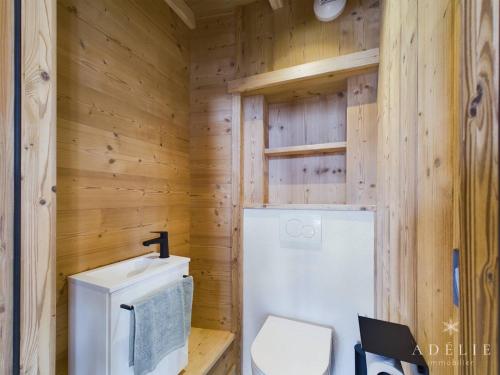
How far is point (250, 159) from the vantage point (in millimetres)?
1896

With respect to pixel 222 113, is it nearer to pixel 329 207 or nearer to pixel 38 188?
pixel 329 207

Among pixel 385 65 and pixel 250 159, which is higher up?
pixel 385 65

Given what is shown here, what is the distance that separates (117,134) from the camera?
1396 mm

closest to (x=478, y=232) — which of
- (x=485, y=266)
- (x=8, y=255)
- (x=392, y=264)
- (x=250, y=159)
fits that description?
(x=485, y=266)

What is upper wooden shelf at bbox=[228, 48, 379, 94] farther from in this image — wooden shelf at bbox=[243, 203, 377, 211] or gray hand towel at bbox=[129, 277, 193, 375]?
gray hand towel at bbox=[129, 277, 193, 375]

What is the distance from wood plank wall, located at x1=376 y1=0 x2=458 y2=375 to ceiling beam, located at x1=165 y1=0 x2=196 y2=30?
4.42 ft

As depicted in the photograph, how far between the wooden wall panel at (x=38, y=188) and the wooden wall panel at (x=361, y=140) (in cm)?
160

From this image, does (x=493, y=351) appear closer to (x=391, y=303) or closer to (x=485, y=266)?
(x=485, y=266)

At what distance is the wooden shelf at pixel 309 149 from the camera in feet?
5.50

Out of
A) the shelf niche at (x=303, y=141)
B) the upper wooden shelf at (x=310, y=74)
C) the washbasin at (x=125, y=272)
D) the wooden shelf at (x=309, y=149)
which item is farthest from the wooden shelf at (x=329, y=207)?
the upper wooden shelf at (x=310, y=74)

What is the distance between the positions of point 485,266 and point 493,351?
0.36 feet

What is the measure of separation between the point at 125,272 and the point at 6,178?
2.76 ft

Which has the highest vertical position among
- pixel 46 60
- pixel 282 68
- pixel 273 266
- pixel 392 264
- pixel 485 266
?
pixel 282 68

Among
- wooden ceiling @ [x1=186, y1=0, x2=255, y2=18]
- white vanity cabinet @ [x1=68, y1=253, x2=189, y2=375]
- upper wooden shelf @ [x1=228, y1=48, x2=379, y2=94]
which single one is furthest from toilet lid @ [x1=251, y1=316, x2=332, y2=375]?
wooden ceiling @ [x1=186, y1=0, x2=255, y2=18]
